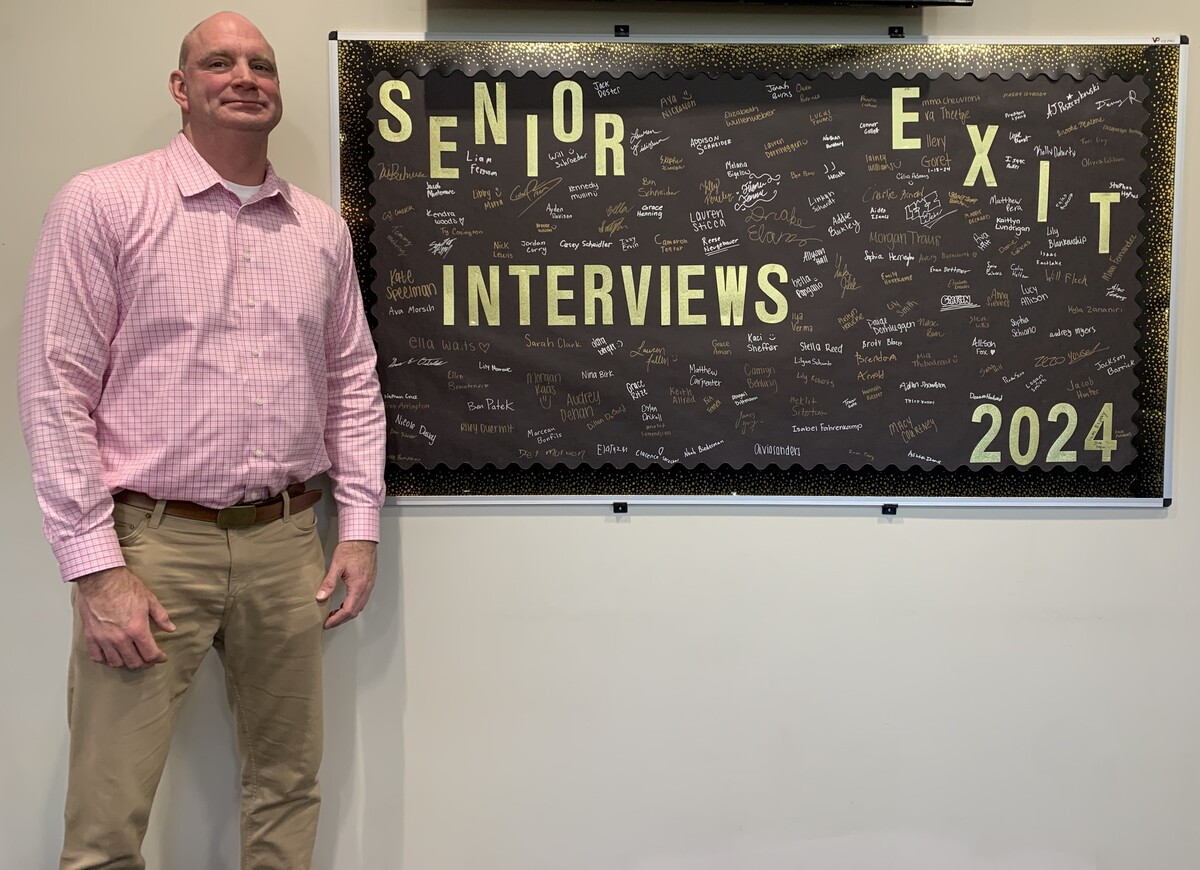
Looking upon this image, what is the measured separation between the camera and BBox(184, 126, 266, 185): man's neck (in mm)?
1652

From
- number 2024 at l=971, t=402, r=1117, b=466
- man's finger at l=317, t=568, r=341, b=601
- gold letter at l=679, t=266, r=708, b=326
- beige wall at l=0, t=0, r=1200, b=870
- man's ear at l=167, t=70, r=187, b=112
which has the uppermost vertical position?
man's ear at l=167, t=70, r=187, b=112

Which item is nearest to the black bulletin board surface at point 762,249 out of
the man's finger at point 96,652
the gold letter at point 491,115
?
the gold letter at point 491,115

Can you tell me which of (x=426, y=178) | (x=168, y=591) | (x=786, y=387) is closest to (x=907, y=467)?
(x=786, y=387)

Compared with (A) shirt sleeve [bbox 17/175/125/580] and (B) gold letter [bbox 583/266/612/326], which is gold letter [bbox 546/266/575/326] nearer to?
(B) gold letter [bbox 583/266/612/326]

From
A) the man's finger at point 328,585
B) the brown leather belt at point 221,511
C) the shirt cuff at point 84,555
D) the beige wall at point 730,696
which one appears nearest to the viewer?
the shirt cuff at point 84,555

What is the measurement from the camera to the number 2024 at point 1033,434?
6.48 feet

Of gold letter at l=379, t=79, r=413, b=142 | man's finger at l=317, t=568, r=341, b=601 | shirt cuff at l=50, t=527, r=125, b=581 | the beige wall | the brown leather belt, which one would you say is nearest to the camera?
shirt cuff at l=50, t=527, r=125, b=581

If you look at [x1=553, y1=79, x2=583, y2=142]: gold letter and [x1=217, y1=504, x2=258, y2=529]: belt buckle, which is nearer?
[x1=217, y1=504, x2=258, y2=529]: belt buckle

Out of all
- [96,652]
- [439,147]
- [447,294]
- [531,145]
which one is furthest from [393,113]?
[96,652]

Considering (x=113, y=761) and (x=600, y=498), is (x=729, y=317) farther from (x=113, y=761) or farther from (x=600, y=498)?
(x=113, y=761)

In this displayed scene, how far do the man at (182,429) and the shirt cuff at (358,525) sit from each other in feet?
0.23

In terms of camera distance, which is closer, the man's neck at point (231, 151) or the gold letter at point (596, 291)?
the man's neck at point (231, 151)

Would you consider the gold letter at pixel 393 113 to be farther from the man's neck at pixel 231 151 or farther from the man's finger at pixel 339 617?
the man's finger at pixel 339 617

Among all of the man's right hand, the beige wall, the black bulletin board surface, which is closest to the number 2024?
the black bulletin board surface
